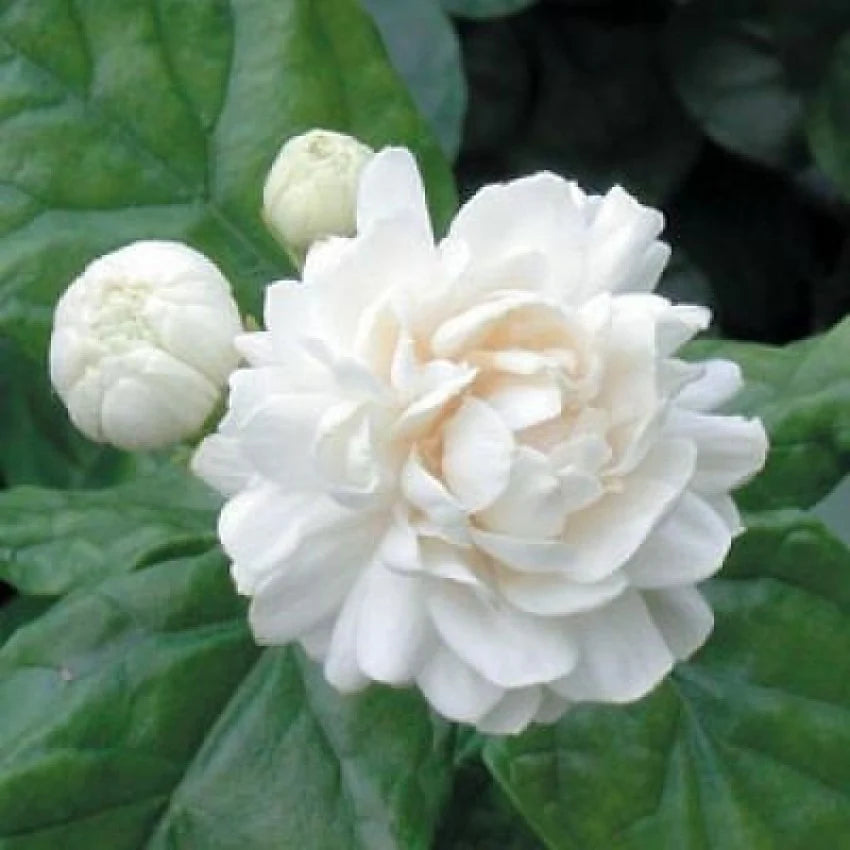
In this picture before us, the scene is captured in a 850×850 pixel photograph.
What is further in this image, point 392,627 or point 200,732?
point 200,732

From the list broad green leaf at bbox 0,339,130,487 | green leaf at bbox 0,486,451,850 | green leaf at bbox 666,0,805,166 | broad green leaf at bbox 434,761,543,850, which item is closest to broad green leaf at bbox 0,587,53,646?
broad green leaf at bbox 0,339,130,487

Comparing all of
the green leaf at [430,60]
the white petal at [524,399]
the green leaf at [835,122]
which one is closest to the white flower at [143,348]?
the white petal at [524,399]

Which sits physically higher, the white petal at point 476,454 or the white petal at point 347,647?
the white petal at point 476,454

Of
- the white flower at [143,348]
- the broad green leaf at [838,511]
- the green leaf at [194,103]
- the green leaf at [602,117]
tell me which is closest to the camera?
the white flower at [143,348]

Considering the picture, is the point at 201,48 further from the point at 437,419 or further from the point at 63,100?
the point at 437,419

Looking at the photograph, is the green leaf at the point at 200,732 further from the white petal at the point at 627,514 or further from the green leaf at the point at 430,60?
the green leaf at the point at 430,60

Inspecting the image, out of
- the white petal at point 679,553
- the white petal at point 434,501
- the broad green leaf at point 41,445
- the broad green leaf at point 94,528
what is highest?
the white petal at point 434,501

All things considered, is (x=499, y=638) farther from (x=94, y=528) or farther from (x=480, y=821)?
(x=480, y=821)

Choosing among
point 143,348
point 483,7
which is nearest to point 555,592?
point 143,348
